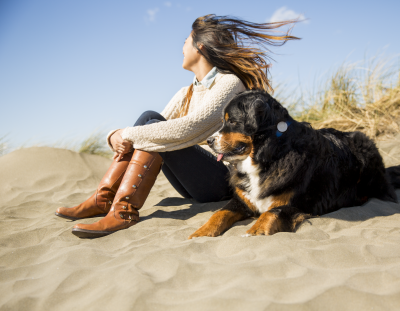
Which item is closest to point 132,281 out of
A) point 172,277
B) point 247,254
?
point 172,277

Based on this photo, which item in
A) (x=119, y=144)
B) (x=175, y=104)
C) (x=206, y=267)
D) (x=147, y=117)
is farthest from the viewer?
(x=175, y=104)

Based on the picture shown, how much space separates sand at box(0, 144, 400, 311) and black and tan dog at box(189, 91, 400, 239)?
135mm

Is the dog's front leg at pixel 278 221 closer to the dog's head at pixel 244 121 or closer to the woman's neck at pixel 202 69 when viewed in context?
the dog's head at pixel 244 121

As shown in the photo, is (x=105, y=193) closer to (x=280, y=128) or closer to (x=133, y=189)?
(x=133, y=189)

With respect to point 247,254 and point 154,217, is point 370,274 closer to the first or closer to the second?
point 247,254

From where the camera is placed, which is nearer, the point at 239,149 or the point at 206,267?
the point at 206,267

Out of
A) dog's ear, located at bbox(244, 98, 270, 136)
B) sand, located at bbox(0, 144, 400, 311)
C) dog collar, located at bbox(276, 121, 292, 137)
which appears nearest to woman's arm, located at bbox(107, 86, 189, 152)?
sand, located at bbox(0, 144, 400, 311)

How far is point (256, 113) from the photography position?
8.25 ft

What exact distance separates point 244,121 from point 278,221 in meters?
0.83

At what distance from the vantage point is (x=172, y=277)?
1.73m

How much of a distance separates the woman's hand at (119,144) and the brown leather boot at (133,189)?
0.11 metres

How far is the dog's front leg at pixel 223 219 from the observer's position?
7.97ft

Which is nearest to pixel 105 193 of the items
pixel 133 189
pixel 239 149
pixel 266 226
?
pixel 133 189

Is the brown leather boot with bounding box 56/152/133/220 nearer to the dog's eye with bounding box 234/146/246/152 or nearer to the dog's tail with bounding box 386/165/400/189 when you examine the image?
the dog's eye with bounding box 234/146/246/152
